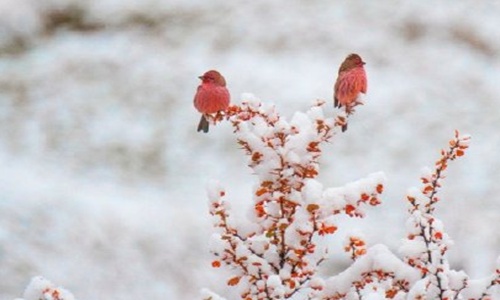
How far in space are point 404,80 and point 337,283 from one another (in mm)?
8942

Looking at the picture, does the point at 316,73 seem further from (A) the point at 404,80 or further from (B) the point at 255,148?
(B) the point at 255,148

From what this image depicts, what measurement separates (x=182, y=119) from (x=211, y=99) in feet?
15.8

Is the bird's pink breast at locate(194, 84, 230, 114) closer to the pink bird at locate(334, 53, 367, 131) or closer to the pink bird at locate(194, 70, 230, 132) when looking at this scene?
the pink bird at locate(194, 70, 230, 132)

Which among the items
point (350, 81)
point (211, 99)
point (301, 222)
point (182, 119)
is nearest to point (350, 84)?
point (350, 81)

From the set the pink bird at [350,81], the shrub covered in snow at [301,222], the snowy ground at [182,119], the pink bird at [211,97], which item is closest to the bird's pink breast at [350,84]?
the pink bird at [350,81]

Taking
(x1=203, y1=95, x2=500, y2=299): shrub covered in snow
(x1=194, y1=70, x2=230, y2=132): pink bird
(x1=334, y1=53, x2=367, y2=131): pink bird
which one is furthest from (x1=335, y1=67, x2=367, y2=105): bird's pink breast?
(x1=203, y1=95, x2=500, y2=299): shrub covered in snow

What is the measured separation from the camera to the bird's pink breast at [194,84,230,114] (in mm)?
7807

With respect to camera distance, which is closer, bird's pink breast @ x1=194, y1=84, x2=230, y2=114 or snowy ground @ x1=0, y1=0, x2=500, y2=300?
bird's pink breast @ x1=194, y1=84, x2=230, y2=114

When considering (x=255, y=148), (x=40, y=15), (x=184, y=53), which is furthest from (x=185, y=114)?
(x=255, y=148)

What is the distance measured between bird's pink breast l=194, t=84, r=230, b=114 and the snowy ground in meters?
2.73

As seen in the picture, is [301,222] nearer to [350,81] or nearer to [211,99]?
[350,81]

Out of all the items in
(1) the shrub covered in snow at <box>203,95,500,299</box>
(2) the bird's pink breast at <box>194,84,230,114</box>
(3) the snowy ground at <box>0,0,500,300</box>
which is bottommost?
(1) the shrub covered in snow at <box>203,95,500,299</box>

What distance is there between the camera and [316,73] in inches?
542

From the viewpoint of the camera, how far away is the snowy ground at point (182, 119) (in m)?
10.5
